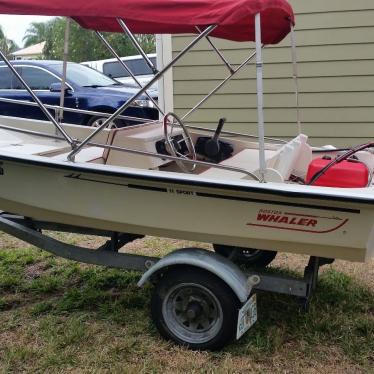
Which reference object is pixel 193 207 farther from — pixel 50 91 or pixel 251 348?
pixel 50 91

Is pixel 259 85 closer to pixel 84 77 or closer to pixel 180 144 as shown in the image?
pixel 180 144

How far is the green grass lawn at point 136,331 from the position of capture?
3385 millimetres

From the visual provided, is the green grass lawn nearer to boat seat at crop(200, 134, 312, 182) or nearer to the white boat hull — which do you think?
the white boat hull

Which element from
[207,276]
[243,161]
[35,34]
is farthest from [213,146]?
[35,34]

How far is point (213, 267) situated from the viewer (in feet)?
11.1

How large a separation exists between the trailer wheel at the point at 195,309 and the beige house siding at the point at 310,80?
3816mm

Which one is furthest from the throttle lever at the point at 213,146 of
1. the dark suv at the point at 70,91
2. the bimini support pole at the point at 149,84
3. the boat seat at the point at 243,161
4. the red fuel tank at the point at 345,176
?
the dark suv at the point at 70,91

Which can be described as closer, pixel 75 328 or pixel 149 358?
pixel 149 358

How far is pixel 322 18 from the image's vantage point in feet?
21.5

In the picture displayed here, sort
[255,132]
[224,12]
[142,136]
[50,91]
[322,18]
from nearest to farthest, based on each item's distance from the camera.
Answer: [224,12], [142,136], [322,18], [255,132], [50,91]

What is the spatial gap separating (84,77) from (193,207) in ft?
23.8

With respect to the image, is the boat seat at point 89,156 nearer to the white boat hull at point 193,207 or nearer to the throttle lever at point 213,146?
the white boat hull at point 193,207

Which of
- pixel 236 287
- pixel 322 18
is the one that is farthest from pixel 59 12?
pixel 322 18

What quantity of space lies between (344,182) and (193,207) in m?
0.97
